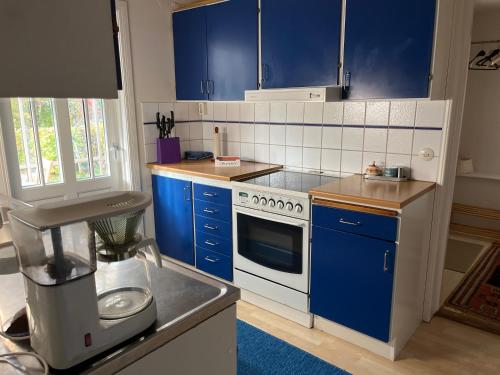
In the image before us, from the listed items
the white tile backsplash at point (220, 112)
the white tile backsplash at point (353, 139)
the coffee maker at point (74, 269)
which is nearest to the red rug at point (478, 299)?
the white tile backsplash at point (353, 139)

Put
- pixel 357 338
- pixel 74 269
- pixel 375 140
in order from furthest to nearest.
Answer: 1. pixel 375 140
2. pixel 357 338
3. pixel 74 269

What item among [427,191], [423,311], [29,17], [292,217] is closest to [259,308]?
[292,217]

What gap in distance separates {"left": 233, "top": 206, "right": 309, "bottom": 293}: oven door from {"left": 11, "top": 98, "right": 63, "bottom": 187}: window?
1.44m

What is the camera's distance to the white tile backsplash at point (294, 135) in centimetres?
296

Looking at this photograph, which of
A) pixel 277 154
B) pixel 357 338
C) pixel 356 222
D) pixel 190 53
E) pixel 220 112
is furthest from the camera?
pixel 220 112

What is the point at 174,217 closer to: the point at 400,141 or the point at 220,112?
the point at 220,112

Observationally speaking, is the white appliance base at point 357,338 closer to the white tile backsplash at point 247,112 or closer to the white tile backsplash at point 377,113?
the white tile backsplash at point 377,113

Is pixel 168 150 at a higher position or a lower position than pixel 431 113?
lower

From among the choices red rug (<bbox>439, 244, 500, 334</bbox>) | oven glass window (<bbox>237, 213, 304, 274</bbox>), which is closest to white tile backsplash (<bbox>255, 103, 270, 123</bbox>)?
oven glass window (<bbox>237, 213, 304, 274</bbox>)

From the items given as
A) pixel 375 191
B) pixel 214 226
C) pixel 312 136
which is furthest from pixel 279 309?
pixel 312 136

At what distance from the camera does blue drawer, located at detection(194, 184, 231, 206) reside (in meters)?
2.78

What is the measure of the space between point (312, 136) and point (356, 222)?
3.25 ft

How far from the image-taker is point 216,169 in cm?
302

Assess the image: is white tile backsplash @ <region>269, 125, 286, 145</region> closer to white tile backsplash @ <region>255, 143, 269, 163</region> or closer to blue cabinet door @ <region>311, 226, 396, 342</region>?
white tile backsplash @ <region>255, 143, 269, 163</region>
